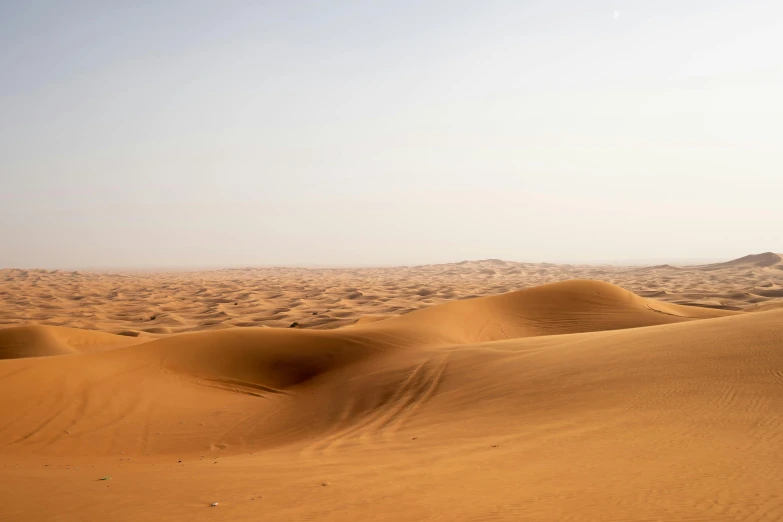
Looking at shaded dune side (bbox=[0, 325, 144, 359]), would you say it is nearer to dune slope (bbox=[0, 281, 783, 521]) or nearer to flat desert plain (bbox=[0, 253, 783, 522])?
flat desert plain (bbox=[0, 253, 783, 522])

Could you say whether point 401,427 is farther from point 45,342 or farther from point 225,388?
point 45,342

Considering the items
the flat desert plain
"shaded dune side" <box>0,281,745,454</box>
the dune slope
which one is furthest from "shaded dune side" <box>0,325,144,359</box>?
the dune slope

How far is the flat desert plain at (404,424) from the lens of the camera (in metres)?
5.91

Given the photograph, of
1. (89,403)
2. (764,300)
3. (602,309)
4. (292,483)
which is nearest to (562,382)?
(292,483)

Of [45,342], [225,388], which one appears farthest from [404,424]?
[45,342]

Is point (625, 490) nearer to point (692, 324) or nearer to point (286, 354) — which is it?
point (692, 324)

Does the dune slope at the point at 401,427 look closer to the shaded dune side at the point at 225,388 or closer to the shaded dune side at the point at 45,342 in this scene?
the shaded dune side at the point at 225,388

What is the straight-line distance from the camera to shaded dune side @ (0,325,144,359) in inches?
917

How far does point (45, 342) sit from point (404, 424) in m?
19.3

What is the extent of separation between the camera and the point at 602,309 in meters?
26.5

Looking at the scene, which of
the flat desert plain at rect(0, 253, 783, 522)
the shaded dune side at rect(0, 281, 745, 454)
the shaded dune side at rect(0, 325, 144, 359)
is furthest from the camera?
the shaded dune side at rect(0, 325, 144, 359)

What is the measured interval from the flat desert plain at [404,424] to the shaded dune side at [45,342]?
11cm

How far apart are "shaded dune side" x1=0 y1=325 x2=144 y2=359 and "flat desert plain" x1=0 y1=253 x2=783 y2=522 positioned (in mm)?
107

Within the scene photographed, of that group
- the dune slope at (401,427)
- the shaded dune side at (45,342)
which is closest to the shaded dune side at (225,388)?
the dune slope at (401,427)
